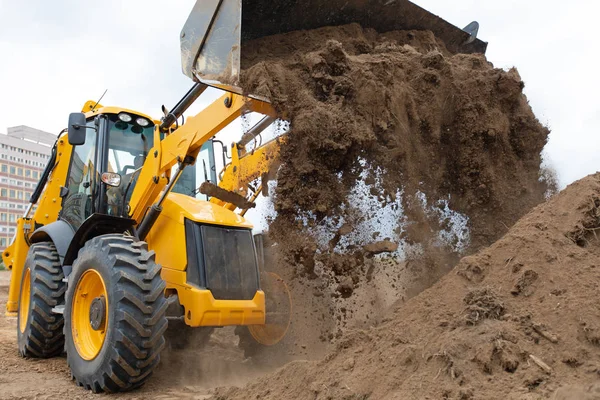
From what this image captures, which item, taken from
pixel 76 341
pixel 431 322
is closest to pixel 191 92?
pixel 76 341

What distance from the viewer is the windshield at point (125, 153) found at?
5203 millimetres

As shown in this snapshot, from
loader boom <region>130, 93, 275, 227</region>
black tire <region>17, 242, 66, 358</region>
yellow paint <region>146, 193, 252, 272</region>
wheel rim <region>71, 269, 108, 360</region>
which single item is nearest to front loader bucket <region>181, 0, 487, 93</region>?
loader boom <region>130, 93, 275, 227</region>

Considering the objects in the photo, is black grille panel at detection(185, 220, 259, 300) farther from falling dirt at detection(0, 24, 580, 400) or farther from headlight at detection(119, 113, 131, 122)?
headlight at detection(119, 113, 131, 122)

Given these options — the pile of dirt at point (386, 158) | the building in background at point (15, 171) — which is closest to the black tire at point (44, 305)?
the pile of dirt at point (386, 158)

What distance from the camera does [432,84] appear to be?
4.52 meters

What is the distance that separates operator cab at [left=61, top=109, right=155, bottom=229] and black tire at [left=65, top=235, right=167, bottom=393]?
1034 mm

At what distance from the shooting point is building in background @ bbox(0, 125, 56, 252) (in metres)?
35.0

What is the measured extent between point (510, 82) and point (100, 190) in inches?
154

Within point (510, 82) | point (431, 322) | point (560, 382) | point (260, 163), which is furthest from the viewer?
point (260, 163)

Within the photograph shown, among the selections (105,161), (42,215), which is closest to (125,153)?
(105,161)

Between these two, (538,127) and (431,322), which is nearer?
(431,322)

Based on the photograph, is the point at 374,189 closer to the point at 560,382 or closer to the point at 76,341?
the point at 560,382

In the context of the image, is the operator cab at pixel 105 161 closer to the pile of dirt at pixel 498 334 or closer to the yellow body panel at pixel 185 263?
the yellow body panel at pixel 185 263

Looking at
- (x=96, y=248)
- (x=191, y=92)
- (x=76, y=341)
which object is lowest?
(x=76, y=341)
